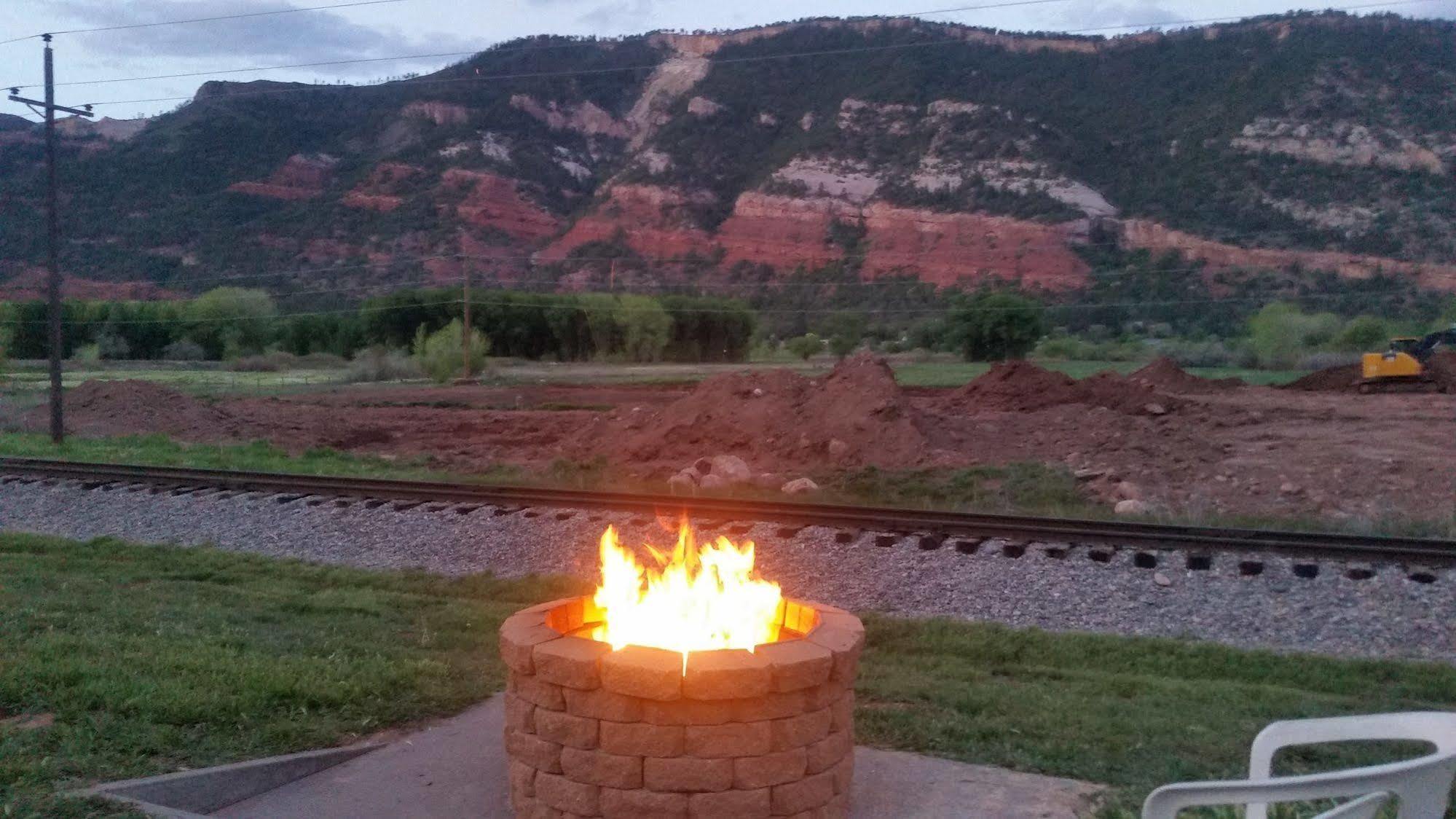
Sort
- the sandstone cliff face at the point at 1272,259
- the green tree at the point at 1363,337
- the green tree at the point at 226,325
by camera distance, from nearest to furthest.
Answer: the green tree at the point at 1363,337 → the sandstone cliff face at the point at 1272,259 → the green tree at the point at 226,325

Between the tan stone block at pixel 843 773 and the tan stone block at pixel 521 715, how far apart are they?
1302 mm

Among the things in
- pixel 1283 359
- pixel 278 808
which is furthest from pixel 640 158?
pixel 278 808

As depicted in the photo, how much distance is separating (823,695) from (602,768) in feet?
3.17

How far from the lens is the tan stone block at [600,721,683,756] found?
16.5ft

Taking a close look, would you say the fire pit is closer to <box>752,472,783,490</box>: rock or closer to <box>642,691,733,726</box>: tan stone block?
<box>642,691,733,726</box>: tan stone block

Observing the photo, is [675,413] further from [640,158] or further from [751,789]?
[640,158]

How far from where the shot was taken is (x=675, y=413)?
74.5 feet

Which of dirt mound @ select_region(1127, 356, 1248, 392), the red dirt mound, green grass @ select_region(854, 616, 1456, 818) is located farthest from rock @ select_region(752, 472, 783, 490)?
the red dirt mound

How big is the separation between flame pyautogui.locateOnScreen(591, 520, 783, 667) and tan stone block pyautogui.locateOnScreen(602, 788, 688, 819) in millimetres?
741

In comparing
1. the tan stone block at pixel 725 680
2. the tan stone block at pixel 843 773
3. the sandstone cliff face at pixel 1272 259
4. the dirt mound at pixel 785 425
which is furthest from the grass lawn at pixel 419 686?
the sandstone cliff face at pixel 1272 259

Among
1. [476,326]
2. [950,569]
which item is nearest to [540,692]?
[950,569]

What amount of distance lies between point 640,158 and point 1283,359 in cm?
6384

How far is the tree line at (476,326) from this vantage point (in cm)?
6038

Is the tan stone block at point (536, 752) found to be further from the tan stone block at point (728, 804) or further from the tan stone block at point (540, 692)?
the tan stone block at point (728, 804)
